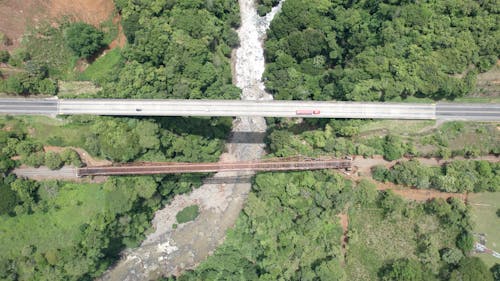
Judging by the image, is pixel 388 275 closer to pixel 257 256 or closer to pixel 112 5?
pixel 257 256

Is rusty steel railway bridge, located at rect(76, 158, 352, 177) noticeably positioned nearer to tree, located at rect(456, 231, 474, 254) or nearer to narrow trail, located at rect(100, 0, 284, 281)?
narrow trail, located at rect(100, 0, 284, 281)

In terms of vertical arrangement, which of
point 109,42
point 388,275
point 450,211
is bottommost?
point 388,275

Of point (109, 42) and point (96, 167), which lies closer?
point (96, 167)

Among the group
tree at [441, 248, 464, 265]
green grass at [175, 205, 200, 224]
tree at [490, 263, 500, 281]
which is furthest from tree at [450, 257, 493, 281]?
green grass at [175, 205, 200, 224]

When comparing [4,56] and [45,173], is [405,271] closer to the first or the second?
[45,173]

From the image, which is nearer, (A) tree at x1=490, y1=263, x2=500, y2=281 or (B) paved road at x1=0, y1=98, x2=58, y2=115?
(A) tree at x1=490, y1=263, x2=500, y2=281


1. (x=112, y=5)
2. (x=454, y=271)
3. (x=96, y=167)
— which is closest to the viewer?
(x=454, y=271)

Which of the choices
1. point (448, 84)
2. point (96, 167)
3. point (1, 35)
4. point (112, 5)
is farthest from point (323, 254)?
point (1, 35)
